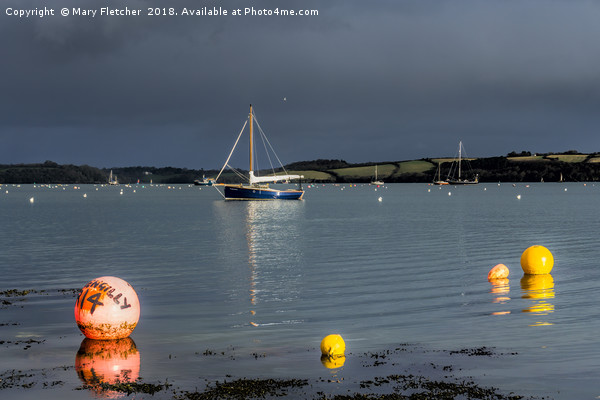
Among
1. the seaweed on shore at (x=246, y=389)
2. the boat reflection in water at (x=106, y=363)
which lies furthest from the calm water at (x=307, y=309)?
the seaweed on shore at (x=246, y=389)

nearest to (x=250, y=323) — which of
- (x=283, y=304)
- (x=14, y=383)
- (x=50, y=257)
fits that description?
(x=283, y=304)

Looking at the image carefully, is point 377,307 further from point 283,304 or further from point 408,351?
point 408,351

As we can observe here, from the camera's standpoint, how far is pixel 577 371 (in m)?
15.1

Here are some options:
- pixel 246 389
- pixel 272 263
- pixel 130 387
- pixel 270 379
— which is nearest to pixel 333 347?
pixel 270 379

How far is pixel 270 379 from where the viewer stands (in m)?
14.6

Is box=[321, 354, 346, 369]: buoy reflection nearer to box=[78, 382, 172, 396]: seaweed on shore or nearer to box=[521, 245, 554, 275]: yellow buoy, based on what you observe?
box=[78, 382, 172, 396]: seaweed on shore

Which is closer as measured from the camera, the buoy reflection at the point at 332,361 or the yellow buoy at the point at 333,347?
the buoy reflection at the point at 332,361

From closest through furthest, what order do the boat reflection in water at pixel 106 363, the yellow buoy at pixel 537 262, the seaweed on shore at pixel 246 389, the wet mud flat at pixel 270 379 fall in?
the seaweed on shore at pixel 246 389, the wet mud flat at pixel 270 379, the boat reflection in water at pixel 106 363, the yellow buoy at pixel 537 262

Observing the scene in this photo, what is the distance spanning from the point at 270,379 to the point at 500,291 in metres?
15.2

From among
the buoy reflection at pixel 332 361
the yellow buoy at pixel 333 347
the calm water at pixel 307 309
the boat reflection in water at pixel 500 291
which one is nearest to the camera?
the calm water at pixel 307 309

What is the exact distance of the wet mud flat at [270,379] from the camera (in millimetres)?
13547

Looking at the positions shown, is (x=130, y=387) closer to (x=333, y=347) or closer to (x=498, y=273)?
(x=333, y=347)

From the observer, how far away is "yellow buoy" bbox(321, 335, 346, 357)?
1648cm

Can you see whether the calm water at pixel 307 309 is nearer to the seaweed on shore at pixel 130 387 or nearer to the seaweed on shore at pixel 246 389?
the seaweed on shore at pixel 130 387
